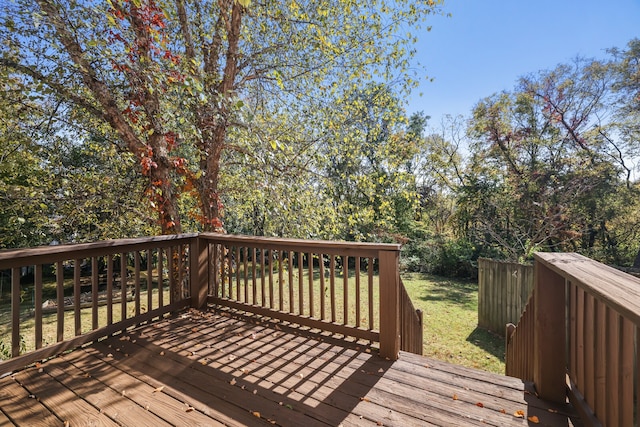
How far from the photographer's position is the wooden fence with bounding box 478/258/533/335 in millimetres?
6172

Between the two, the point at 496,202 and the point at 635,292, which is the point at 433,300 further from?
the point at 635,292

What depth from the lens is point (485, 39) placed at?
29.5 feet

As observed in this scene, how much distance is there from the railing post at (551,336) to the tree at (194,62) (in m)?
3.05

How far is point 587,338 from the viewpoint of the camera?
1631 millimetres

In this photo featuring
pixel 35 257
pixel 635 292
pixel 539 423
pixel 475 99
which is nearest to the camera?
pixel 635 292

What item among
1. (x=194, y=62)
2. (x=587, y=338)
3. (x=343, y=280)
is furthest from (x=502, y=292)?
(x=194, y=62)

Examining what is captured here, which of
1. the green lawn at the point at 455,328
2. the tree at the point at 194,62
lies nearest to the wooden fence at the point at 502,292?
the green lawn at the point at 455,328

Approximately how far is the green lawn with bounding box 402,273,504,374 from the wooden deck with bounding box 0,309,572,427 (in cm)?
345

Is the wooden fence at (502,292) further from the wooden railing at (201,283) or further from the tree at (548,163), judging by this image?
the wooden railing at (201,283)

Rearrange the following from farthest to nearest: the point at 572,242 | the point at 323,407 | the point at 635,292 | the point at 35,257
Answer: the point at 572,242 → the point at 35,257 → the point at 323,407 → the point at 635,292

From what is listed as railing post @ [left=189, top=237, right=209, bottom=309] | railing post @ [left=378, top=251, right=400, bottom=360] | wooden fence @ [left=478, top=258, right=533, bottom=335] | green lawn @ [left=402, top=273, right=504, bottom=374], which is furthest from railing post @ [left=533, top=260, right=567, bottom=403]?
wooden fence @ [left=478, top=258, right=533, bottom=335]

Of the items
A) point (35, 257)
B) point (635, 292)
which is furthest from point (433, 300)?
point (35, 257)

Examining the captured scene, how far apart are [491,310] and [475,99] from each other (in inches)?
362

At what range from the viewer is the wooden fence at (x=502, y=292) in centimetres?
617
